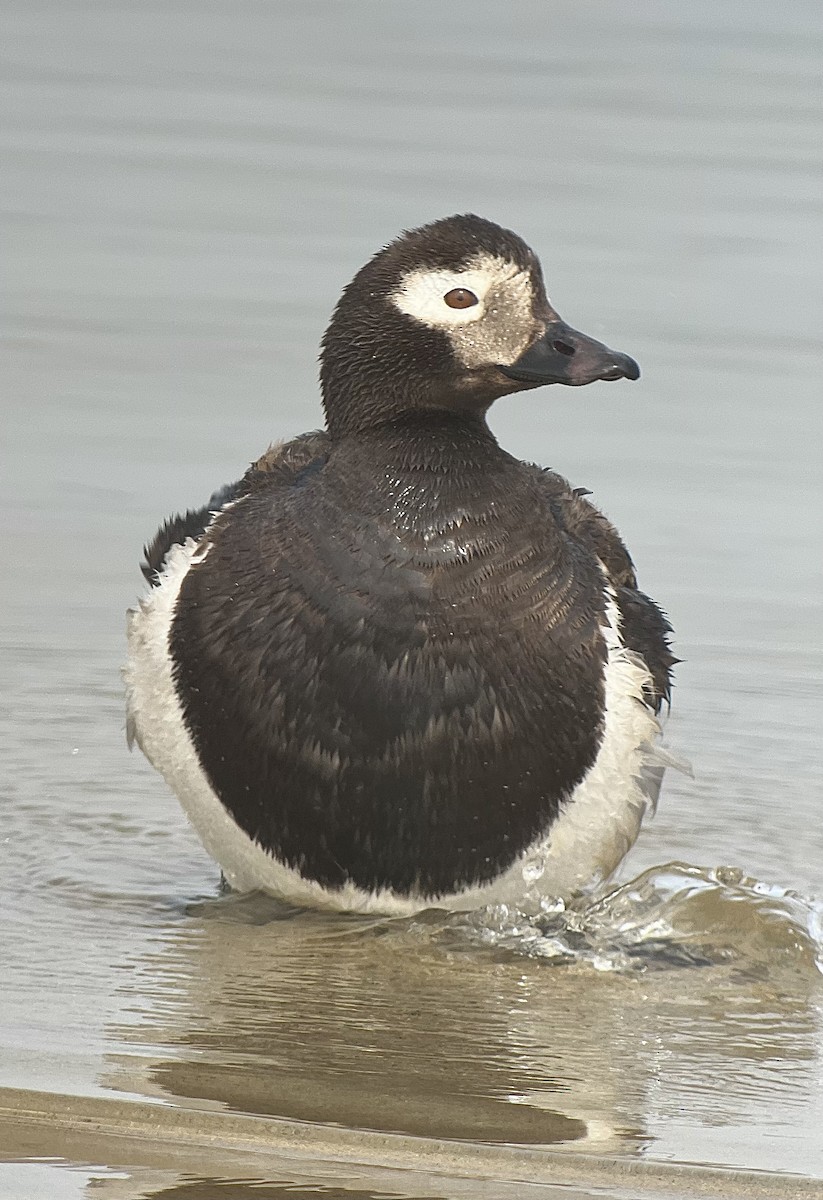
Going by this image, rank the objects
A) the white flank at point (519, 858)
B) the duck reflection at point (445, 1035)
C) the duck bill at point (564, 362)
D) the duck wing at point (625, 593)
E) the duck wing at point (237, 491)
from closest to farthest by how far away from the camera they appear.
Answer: the duck reflection at point (445, 1035), the duck bill at point (564, 362), the white flank at point (519, 858), the duck wing at point (625, 593), the duck wing at point (237, 491)

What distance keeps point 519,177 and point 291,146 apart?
1.56 meters

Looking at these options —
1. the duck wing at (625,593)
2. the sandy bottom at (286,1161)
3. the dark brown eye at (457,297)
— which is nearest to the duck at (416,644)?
the dark brown eye at (457,297)

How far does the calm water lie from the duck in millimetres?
248

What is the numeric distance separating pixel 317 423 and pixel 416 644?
4.44m

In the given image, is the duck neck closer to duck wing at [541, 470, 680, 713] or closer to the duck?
the duck

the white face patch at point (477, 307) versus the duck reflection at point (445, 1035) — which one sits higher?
the white face patch at point (477, 307)

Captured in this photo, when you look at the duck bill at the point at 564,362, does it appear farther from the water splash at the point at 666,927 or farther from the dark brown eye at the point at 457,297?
the water splash at the point at 666,927

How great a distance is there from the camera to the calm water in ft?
15.5

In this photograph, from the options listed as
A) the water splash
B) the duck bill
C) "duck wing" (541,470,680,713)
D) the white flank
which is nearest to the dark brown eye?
the duck bill

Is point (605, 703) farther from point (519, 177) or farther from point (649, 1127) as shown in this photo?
point (519, 177)

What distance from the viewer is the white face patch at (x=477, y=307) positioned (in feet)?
17.6

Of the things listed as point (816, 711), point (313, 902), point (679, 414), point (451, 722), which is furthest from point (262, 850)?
point (679, 414)

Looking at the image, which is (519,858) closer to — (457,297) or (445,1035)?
(445,1035)

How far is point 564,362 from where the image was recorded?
5.45 meters
